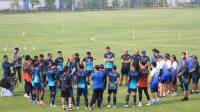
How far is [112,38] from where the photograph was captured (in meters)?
59.2

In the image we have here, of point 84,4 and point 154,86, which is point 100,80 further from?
point 84,4

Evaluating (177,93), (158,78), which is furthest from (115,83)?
(177,93)

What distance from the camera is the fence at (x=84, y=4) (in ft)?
481

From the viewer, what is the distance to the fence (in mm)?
146475

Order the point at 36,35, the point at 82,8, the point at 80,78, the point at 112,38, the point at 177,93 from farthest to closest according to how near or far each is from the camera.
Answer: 1. the point at 82,8
2. the point at 36,35
3. the point at 112,38
4. the point at 177,93
5. the point at 80,78

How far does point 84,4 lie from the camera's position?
510 ft

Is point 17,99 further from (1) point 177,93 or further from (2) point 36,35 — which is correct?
(2) point 36,35

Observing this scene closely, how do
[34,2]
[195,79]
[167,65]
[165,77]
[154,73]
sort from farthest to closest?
[34,2]
[195,79]
[167,65]
[165,77]
[154,73]

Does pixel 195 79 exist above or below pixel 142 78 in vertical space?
below

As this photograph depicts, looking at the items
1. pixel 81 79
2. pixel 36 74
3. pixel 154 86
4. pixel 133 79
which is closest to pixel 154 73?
pixel 154 86

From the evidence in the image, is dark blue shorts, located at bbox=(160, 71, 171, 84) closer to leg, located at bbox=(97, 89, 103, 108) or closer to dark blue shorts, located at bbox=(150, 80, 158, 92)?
dark blue shorts, located at bbox=(150, 80, 158, 92)

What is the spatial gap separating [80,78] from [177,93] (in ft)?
20.2

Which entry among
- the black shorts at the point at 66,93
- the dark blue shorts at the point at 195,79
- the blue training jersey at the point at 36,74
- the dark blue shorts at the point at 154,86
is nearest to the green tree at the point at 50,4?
the dark blue shorts at the point at 195,79

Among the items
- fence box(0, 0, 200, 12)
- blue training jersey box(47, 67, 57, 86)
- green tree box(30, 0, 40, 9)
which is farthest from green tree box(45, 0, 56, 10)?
blue training jersey box(47, 67, 57, 86)
